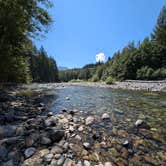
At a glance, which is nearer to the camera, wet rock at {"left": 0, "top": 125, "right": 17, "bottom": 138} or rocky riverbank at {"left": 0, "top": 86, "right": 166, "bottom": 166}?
rocky riverbank at {"left": 0, "top": 86, "right": 166, "bottom": 166}

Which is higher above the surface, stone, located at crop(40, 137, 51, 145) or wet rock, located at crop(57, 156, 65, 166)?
stone, located at crop(40, 137, 51, 145)

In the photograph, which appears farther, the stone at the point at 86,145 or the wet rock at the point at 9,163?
the stone at the point at 86,145

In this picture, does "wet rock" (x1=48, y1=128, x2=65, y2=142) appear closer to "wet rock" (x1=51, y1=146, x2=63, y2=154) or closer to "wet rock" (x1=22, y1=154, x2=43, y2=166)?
"wet rock" (x1=51, y1=146, x2=63, y2=154)

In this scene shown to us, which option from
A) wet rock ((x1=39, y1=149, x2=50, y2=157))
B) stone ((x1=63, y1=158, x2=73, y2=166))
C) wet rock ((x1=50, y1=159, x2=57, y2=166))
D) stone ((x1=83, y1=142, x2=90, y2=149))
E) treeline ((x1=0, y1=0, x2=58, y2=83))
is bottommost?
stone ((x1=63, y1=158, x2=73, y2=166))

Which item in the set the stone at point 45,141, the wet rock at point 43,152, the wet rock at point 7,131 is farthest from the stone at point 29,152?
the wet rock at point 7,131

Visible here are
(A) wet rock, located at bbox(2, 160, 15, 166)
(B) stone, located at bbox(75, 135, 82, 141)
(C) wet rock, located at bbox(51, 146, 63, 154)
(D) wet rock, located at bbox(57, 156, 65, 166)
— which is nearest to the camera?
(A) wet rock, located at bbox(2, 160, 15, 166)

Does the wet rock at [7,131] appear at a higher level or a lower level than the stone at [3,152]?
higher

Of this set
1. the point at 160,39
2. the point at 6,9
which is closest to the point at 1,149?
the point at 6,9

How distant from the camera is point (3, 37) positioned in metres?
6.72

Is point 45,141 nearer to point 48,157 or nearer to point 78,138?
point 48,157

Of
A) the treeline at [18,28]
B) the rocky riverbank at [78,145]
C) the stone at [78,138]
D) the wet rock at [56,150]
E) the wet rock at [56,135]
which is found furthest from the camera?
the treeline at [18,28]

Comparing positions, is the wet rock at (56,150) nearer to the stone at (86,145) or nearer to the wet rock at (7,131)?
the stone at (86,145)

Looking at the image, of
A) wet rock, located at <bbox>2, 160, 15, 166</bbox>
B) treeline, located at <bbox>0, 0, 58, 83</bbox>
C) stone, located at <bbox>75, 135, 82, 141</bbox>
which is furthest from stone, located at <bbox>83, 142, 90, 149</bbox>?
treeline, located at <bbox>0, 0, 58, 83</bbox>

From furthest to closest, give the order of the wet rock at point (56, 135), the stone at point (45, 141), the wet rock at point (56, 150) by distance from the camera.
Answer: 1. the wet rock at point (56, 135)
2. the stone at point (45, 141)
3. the wet rock at point (56, 150)
